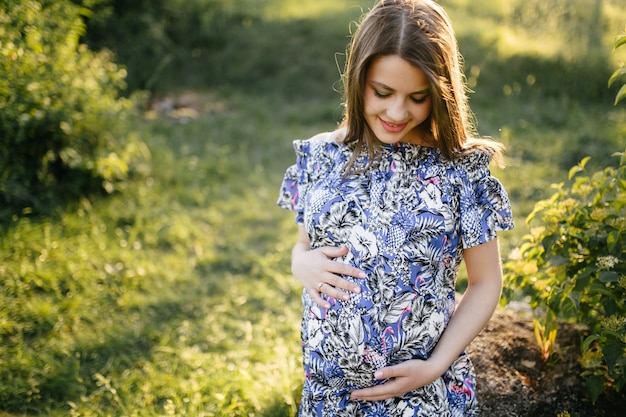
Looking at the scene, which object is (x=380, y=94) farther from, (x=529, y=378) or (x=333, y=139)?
(x=529, y=378)

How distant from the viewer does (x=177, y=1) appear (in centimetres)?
778

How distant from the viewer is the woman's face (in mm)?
1564

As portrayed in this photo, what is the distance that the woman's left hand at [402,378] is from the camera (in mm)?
1616

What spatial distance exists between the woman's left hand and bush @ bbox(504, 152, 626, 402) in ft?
1.71

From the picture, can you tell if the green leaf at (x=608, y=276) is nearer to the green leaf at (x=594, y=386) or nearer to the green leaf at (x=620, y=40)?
the green leaf at (x=594, y=386)

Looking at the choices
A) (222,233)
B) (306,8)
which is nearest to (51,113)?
(222,233)

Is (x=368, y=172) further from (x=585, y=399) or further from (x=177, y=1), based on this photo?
(x=177, y=1)

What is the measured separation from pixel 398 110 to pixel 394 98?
4 centimetres

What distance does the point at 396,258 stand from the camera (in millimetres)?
1627

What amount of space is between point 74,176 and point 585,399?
11.3 ft

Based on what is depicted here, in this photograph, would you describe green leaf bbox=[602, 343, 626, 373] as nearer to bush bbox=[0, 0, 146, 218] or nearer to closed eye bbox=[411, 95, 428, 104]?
closed eye bbox=[411, 95, 428, 104]

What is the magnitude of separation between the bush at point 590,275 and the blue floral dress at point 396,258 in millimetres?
395

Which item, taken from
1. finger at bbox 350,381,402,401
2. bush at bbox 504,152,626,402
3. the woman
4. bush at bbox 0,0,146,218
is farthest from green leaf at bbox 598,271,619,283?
bush at bbox 0,0,146,218

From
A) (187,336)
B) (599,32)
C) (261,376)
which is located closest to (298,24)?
(599,32)
